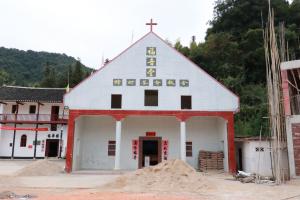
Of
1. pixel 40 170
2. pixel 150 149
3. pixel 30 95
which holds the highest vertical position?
pixel 30 95

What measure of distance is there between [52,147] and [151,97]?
622 inches

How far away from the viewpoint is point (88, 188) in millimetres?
11844

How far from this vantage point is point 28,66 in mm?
60219

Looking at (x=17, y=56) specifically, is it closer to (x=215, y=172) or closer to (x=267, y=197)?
(x=215, y=172)

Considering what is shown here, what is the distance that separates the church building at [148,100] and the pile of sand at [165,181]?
4092 mm

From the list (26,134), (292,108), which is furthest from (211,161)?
(26,134)

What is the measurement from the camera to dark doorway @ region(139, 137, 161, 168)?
19.3m

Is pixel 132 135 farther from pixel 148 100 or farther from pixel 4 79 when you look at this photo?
pixel 4 79

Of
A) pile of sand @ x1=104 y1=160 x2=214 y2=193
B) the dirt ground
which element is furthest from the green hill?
pile of sand @ x1=104 y1=160 x2=214 y2=193

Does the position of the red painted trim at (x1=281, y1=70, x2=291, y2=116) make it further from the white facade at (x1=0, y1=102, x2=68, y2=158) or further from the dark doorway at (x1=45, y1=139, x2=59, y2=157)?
the dark doorway at (x1=45, y1=139, x2=59, y2=157)

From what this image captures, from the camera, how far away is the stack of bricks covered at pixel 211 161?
1812 centimetres

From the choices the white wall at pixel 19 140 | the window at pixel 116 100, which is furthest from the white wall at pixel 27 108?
the window at pixel 116 100

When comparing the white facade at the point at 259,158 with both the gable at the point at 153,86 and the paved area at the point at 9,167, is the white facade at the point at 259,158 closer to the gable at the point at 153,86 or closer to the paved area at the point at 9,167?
the gable at the point at 153,86

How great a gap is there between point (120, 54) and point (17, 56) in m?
50.4
